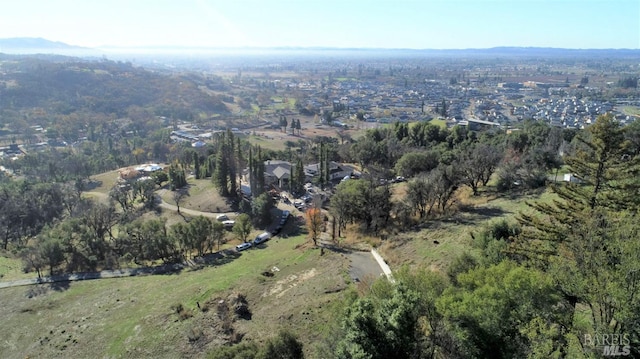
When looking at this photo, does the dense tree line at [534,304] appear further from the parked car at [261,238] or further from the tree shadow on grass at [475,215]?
the parked car at [261,238]

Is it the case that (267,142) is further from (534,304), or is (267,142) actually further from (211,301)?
(534,304)

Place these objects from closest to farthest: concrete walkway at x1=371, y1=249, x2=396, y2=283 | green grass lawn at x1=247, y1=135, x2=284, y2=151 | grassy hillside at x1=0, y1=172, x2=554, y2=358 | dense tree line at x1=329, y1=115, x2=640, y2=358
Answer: dense tree line at x1=329, y1=115, x2=640, y2=358 < grassy hillside at x1=0, y1=172, x2=554, y2=358 < concrete walkway at x1=371, y1=249, x2=396, y2=283 < green grass lawn at x1=247, y1=135, x2=284, y2=151

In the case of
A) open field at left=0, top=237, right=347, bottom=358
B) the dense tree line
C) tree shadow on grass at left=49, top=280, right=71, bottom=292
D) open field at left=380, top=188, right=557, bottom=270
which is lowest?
tree shadow on grass at left=49, top=280, right=71, bottom=292

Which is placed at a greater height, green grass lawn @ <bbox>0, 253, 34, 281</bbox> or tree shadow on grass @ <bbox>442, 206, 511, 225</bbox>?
tree shadow on grass @ <bbox>442, 206, 511, 225</bbox>

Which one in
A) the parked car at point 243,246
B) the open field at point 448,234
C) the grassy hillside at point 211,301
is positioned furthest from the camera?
the parked car at point 243,246

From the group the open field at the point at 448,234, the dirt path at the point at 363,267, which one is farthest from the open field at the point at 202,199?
the open field at the point at 448,234

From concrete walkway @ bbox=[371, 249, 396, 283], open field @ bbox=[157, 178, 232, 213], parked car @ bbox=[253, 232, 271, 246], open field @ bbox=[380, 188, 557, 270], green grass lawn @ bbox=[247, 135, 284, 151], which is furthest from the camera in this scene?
green grass lawn @ bbox=[247, 135, 284, 151]

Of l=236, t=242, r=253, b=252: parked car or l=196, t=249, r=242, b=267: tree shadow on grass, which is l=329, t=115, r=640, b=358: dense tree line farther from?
l=236, t=242, r=253, b=252: parked car

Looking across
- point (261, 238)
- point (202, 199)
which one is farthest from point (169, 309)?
point (202, 199)

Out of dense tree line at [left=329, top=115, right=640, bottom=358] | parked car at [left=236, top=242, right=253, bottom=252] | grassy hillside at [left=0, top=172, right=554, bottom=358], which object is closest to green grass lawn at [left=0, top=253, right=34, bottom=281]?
grassy hillside at [left=0, top=172, right=554, bottom=358]
